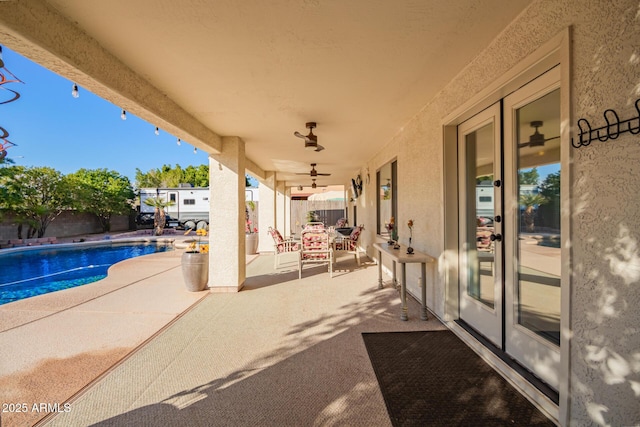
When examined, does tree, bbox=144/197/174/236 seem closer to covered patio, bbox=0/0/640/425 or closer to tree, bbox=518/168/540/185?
covered patio, bbox=0/0/640/425

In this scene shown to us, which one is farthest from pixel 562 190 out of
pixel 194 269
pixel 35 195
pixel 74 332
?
pixel 35 195

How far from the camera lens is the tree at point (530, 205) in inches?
82.4

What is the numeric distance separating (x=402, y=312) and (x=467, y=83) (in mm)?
2545

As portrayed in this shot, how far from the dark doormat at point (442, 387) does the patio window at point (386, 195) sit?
321 cm

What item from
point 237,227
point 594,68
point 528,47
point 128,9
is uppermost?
point 128,9

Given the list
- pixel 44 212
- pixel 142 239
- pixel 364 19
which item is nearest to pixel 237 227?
pixel 364 19

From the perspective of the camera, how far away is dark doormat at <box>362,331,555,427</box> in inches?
70.8

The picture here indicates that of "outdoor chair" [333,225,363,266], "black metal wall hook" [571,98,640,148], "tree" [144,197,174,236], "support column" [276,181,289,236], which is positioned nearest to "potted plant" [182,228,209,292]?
"outdoor chair" [333,225,363,266]

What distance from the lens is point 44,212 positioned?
13.8 meters

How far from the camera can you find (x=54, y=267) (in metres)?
8.88

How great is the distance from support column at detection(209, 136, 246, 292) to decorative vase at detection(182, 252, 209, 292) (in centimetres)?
13

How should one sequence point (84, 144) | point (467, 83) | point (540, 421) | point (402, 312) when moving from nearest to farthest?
point (540, 421) → point (467, 83) → point (402, 312) → point (84, 144)

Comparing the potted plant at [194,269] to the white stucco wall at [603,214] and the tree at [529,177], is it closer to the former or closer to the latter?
the tree at [529,177]

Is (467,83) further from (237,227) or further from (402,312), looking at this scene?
(237,227)
